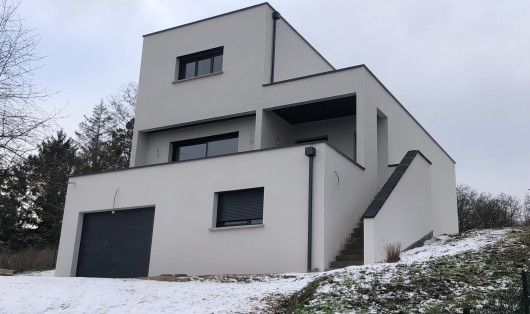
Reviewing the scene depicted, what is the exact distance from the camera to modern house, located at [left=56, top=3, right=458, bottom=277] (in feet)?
43.9

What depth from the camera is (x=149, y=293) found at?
10367mm

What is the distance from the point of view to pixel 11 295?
10.1 meters

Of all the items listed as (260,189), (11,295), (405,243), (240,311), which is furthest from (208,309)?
(405,243)

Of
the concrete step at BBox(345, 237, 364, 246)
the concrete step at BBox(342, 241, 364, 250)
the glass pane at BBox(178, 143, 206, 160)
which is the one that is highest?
the glass pane at BBox(178, 143, 206, 160)

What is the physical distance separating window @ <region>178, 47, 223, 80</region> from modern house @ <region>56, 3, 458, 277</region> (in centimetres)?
4

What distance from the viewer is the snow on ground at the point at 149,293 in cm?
927

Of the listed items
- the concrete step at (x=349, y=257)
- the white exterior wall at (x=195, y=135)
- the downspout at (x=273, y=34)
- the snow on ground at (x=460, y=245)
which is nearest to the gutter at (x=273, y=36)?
the downspout at (x=273, y=34)

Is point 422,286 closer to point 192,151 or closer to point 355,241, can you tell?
point 355,241

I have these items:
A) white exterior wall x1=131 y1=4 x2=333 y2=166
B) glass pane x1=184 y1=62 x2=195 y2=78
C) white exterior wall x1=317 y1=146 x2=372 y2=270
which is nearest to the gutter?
white exterior wall x1=131 y1=4 x2=333 y2=166

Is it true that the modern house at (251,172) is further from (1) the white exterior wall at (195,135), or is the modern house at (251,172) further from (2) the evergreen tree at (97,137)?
(2) the evergreen tree at (97,137)

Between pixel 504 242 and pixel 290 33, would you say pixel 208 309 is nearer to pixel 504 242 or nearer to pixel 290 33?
pixel 504 242

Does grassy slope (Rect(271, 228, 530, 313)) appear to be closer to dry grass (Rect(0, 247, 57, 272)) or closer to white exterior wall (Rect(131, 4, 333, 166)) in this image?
white exterior wall (Rect(131, 4, 333, 166))

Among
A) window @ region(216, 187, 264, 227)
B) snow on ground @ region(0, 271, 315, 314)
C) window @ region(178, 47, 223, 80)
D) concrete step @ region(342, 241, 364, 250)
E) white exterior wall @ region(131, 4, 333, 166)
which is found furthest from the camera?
window @ region(178, 47, 223, 80)

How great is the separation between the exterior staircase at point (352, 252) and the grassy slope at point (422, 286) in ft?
7.81
